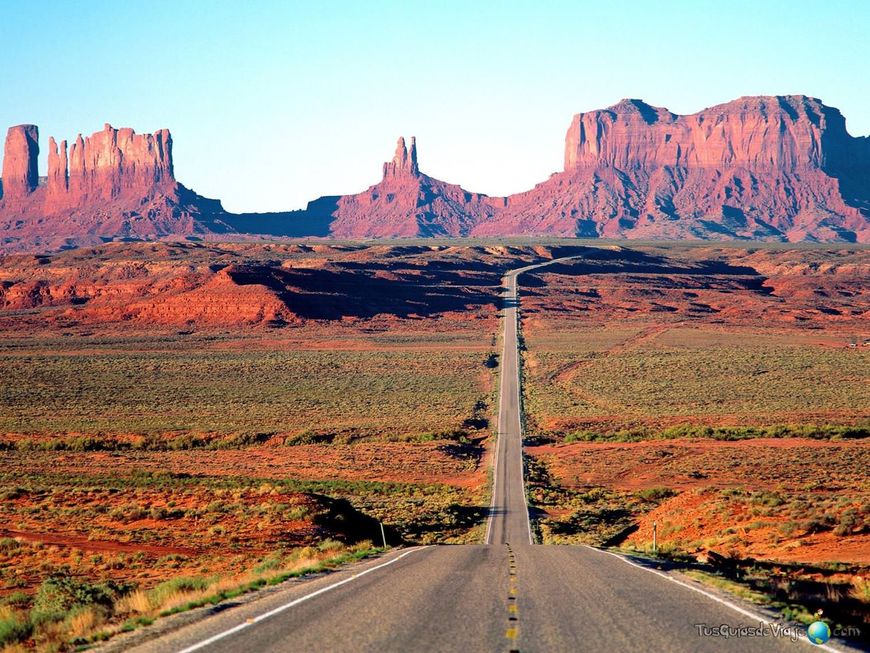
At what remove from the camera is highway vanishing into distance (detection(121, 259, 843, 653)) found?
1176cm

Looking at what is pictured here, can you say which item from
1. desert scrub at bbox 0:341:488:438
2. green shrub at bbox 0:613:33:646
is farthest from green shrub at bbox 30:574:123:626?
desert scrub at bbox 0:341:488:438

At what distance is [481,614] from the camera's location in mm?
13539

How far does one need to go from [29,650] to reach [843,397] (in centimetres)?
6376

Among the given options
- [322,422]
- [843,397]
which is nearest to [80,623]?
[322,422]

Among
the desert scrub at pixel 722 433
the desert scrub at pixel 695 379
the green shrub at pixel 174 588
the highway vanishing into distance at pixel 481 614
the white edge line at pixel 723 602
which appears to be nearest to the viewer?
the white edge line at pixel 723 602

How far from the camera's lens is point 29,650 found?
43.5ft

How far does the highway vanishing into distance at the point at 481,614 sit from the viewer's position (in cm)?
1176

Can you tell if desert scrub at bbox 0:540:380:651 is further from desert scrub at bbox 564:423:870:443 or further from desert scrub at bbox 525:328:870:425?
desert scrub at bbox 525:328:870:425

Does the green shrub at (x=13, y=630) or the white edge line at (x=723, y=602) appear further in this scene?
the green shrub at (x=13, y=630)

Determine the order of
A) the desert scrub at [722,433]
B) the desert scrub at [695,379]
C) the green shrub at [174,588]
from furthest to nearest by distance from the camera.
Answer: the desert scrub at [695,379], the desert scrub at [722,433], the green shrub at [174,588]

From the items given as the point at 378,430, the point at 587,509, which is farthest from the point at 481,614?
the point at 378,430

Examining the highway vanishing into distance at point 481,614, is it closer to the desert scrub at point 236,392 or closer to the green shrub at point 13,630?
the green shrub at point 13,630

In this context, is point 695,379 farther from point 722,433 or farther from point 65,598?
point 65,598

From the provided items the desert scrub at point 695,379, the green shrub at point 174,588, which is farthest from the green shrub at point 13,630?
the desert scrub at point 695,379
